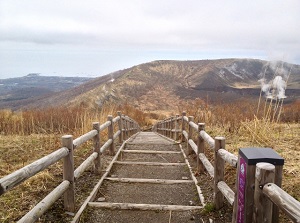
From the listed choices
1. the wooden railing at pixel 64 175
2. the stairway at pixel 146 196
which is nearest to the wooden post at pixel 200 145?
the stairway at pixel 146 196

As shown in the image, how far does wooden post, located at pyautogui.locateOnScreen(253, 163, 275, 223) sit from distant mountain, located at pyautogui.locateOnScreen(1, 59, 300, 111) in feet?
116

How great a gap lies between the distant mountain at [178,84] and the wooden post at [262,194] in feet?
116

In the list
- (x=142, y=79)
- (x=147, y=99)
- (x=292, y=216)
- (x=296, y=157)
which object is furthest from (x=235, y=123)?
(x=142, y=79)

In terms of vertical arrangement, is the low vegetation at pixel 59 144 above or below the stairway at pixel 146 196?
above

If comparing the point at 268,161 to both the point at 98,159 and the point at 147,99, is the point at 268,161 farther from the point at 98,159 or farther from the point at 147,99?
the point at 147,99

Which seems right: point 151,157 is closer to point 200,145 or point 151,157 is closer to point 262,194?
point 200,145

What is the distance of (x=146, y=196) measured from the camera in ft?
14.2

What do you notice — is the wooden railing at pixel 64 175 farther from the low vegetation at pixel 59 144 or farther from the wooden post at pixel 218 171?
the wooden post at pixel 218 171

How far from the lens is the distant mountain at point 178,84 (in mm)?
46375

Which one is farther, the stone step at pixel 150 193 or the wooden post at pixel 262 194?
the stone step at pixel 150 193

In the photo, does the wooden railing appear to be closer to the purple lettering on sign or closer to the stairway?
the stairway

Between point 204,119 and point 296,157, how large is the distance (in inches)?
191

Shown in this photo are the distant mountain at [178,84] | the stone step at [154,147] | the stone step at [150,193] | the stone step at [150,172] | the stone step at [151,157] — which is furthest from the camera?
the distant mountain at [178,84]

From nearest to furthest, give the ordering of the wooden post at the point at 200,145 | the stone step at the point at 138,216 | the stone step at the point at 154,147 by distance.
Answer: the stone step at the point at 138,216 → the wooden post at the point at 200,145 → the stone step at the point at 154,147
